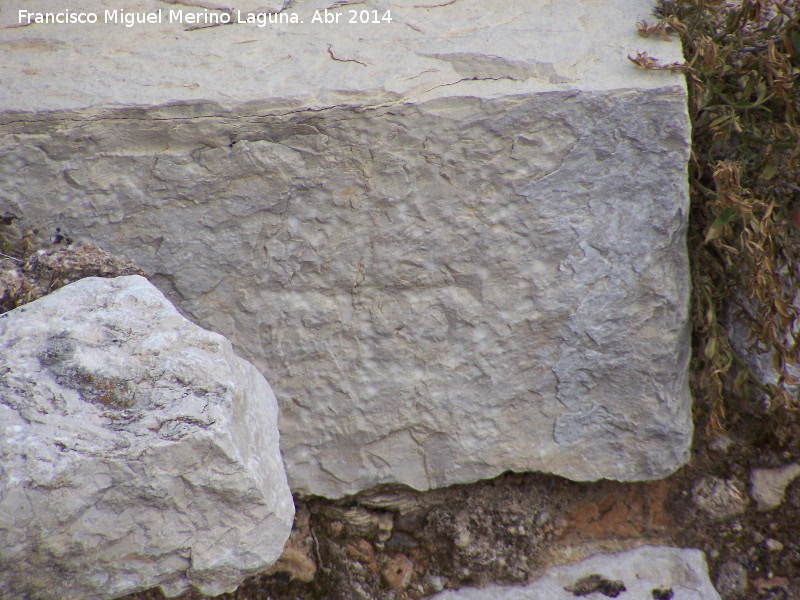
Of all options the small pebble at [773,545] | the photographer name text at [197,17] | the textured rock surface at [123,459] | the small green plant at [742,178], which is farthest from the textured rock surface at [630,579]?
the photographer name text at [197,17]

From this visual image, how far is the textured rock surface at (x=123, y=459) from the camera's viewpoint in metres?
1.08

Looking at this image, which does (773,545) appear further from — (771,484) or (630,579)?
(630,579)

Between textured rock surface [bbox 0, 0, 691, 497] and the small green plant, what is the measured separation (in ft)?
0.33

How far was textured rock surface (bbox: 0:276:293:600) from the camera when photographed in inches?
42.5

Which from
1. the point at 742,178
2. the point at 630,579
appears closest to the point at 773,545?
the point at 630,579

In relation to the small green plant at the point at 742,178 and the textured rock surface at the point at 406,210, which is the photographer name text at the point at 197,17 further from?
the small green plant at the point at 742,178

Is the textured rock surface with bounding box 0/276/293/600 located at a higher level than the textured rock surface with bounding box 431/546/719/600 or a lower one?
higher

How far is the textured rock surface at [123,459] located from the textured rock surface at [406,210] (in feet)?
1.25

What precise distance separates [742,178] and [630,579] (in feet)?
3.94

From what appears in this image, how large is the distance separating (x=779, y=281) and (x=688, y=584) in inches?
35.9

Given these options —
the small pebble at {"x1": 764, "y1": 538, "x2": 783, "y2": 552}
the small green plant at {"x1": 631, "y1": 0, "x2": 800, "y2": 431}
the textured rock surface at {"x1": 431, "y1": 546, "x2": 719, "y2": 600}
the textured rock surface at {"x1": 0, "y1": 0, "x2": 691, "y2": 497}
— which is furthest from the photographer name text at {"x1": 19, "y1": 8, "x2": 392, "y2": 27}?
the small pebble at {"x1": 764, "y1": 538, "x2": 783, "y2": 552}

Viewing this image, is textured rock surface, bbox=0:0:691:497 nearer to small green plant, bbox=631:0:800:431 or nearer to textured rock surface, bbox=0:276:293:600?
small green plant, bbox=631:0:800:431

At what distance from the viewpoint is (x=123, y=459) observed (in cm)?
112

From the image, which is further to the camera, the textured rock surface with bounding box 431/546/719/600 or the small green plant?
the textured rock surface with bounding box 431/546/719/600
